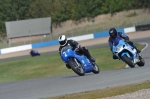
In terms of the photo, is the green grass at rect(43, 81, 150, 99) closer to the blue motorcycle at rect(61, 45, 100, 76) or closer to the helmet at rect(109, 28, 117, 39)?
the blue motorcycle at rect(61, 45, 100, 76)

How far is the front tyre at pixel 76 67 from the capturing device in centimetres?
1716

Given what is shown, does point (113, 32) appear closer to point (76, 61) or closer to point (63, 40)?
point (76, 61)

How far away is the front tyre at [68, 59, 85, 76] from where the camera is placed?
1716 centimetres

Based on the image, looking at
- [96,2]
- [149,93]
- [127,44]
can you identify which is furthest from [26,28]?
[149,93]

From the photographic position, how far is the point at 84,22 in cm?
Answer: 8356

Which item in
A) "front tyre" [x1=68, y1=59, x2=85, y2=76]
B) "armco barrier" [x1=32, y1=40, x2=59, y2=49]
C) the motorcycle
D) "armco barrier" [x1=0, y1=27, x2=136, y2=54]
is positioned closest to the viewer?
"front tyre" [x1=68, y1=59, x2=85, y2=76]

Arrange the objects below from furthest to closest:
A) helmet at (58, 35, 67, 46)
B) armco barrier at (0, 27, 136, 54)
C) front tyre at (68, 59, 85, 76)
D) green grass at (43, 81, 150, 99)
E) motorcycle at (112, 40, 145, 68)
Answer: armco barrier at (0, 27, 136, 54)
motorcycle at (112, 40, 145, 68)
helmet at (58, 35, 67, 46)
front tyre at (68, 59, 85, 76)
green grass at (43, 81, 150, 99)

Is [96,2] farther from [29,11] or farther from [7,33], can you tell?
[7,33]

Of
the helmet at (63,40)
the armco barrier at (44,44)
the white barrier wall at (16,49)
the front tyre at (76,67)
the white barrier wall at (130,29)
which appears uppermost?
the helmet at (63,40)

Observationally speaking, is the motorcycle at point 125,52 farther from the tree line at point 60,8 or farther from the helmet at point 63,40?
the tree line at point 60,8

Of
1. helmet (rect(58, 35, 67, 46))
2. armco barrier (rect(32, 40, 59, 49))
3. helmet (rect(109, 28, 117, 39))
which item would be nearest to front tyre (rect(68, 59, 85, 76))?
helmet (rect(58, 35, 67, 46))

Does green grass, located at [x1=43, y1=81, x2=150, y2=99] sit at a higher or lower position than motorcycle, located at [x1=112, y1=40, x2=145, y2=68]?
higher

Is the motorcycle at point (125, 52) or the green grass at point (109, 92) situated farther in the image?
the motorcycle at point (125, 52)

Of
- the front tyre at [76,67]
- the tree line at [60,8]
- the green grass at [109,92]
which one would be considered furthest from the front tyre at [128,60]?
the tree line at [60,8]
